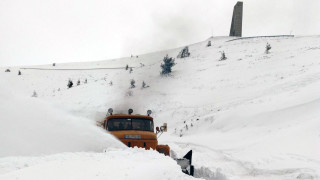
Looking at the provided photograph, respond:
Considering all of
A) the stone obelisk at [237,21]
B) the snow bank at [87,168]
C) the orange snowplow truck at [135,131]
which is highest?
the stone obelisk at [237,21]

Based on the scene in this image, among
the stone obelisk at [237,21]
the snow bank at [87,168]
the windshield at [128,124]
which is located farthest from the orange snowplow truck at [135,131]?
the stone obelisk at [237,21]

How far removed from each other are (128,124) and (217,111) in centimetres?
1512

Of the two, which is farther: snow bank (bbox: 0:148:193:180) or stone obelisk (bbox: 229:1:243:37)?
stone obelisk (bbox: 229:1:243:37)

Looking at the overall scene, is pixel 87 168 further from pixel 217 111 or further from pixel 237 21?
pixel 237 21

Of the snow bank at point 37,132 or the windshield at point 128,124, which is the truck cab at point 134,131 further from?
the snow bank at point 37,132

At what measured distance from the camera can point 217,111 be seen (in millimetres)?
26344

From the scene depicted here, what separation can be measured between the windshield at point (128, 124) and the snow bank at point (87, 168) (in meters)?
4.50

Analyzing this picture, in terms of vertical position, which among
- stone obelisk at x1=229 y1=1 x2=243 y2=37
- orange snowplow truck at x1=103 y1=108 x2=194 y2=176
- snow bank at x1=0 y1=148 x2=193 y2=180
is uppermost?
stone obelisk at x1=229 y1=1 x2=243 y2=37

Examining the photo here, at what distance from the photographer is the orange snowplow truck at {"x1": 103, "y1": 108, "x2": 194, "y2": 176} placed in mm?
11450

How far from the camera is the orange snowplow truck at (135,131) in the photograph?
11.4 metres

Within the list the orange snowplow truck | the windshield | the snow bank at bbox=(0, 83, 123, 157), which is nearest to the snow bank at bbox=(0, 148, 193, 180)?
the snow bank at bbox=(0, 83, 123, 157)

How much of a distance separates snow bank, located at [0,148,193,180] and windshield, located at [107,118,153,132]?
4.50 metres

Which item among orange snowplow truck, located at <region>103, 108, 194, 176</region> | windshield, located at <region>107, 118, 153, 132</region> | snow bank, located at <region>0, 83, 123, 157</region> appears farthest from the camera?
windshield, located at <region>107, 118, 153, 132</region>

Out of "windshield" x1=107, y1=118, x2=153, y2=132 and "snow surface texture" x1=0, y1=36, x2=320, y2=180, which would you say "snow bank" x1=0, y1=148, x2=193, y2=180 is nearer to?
"snow surface texture" x1=0, y1=36, x2=320, y2=180
